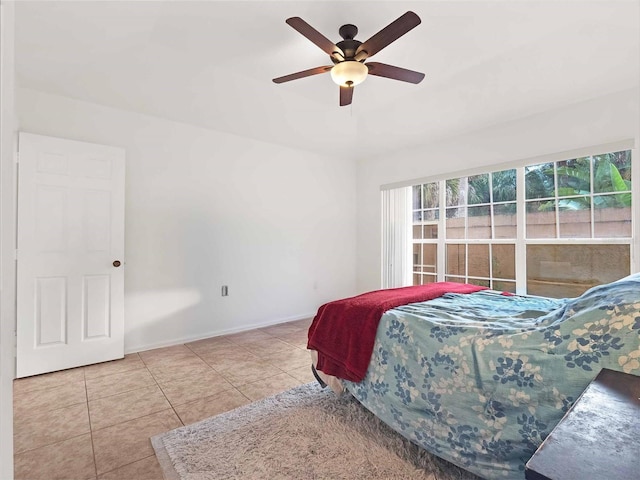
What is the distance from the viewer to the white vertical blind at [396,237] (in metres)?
4.51

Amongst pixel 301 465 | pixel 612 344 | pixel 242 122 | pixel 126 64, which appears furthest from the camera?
pixel 242 122

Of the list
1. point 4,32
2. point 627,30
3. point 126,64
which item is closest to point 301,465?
point 4,32

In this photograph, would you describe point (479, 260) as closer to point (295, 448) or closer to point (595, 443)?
point (295, 448)

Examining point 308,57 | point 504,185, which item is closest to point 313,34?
point 308,57

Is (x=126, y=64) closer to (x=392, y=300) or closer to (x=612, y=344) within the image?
(x=392, y=300)

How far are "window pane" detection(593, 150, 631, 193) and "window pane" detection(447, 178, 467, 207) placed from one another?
1.26 m

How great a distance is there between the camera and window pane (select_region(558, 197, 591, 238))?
3.03 meters

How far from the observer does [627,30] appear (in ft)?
6.99

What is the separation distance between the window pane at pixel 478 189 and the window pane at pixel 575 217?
29.0 inches

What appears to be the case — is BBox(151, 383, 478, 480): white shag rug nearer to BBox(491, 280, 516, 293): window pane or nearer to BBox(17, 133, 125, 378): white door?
BBox(17, 133, 125, 378): white door

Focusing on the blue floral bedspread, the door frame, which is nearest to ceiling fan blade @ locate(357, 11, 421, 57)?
the blue floral bedspread

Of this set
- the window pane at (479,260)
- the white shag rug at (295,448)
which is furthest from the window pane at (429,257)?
the white shag rug at (295,448)

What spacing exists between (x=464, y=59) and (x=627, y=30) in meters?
1.00

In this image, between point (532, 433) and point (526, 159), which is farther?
point (526, 159)
